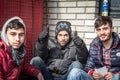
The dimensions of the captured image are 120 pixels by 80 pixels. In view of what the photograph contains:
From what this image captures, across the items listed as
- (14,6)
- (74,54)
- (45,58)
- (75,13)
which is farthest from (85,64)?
(14,6)

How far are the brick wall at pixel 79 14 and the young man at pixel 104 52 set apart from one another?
796 millimetres

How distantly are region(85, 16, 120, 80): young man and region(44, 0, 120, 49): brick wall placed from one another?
2.61 ft

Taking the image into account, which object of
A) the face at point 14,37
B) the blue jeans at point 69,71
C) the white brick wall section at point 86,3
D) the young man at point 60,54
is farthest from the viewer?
the white brick wall section at point 86,3

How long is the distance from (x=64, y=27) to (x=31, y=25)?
27.7 inches

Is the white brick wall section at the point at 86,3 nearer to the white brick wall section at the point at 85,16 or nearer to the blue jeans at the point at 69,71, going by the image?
the white brick wall section at the point at 85,16

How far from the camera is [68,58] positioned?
13.4ft

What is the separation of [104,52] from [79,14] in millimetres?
1065

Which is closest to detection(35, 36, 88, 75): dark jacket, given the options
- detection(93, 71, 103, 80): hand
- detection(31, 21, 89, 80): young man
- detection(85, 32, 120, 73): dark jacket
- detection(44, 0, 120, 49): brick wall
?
detection(31, 21, 89, 80): young man

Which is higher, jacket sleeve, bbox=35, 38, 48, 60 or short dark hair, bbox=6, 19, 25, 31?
short dark hair, bbox=6, 19, 25, 31

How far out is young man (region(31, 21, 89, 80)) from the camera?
12.7 ft

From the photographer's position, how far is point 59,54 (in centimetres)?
414

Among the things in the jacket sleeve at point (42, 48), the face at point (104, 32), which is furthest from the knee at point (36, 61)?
the face at point (104, 32)

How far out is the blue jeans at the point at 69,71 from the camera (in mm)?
3484

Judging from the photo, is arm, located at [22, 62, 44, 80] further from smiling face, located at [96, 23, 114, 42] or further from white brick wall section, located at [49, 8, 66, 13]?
white brick wall section, located at [49, 8, 66, 13]
